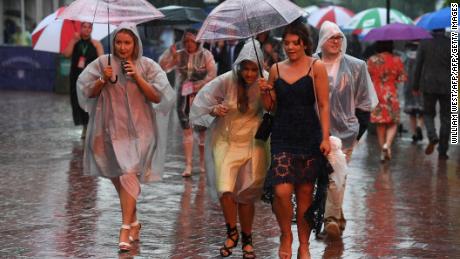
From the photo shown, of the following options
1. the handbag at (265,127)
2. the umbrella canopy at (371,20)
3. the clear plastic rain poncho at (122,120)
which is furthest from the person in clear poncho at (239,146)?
the umbrella canopy at (371,20)

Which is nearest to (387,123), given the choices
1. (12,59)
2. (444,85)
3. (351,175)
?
(444,85)

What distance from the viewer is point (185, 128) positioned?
13.7 meters

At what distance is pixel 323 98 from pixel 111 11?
5.81 ft

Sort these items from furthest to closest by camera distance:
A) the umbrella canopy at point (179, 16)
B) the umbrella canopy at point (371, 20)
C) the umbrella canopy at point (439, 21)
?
the umbrella canopy at point (371, 20)
the umbrella canopy at point (179, 16)
the umbrella canopy at point (439, 21)

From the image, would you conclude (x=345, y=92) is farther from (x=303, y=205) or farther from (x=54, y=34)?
(x=54, y=34)

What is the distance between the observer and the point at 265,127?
27.4ft

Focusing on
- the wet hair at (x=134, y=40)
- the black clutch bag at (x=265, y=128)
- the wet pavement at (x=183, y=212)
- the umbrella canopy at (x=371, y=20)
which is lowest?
the wet pavement at (x=183, y=212)

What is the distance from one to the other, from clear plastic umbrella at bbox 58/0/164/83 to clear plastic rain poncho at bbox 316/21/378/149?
156 centimetres

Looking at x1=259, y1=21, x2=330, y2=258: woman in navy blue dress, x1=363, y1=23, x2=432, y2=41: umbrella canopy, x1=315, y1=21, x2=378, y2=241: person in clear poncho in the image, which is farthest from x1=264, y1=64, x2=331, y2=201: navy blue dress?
x1=363, y1=23, x2=432, y2=41: umbrella canopy

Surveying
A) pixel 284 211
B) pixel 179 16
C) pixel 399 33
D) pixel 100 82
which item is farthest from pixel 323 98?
pixel 179 16

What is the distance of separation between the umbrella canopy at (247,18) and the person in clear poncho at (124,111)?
0.63 metres

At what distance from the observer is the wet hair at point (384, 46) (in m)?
15.9

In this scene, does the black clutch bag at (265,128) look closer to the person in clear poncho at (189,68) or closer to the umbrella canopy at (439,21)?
the person in clear poncho at (189,68)

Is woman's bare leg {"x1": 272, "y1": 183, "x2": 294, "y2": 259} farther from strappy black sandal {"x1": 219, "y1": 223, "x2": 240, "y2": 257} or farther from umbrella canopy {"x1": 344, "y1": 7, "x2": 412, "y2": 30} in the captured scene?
umbrella canopy {"x1": 344, "y1": 7, "x2": 412, "y2": 30}
